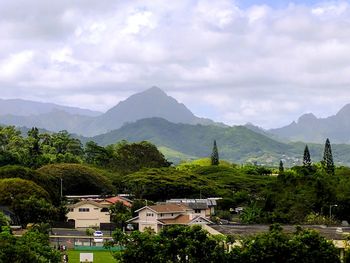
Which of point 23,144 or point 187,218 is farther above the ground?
point 23,144

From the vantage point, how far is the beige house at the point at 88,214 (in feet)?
203

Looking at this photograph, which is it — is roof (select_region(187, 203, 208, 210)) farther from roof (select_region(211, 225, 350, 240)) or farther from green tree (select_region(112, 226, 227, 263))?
green tree (select_region(112, 226, 227, 263))

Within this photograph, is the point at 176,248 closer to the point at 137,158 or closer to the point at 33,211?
the point at 33,211

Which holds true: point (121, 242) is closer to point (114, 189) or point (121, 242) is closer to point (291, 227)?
point (291, 227)

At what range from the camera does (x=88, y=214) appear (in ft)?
205

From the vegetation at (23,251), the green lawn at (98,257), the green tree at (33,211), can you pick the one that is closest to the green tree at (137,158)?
the green tree at (33,211)

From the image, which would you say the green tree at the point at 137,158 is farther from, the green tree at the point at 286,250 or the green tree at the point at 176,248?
the green tree at the point at 286,250

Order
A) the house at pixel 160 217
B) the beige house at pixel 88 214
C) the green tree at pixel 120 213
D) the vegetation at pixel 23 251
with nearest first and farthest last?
the vegetation at pixel 23 251 < the house at pixel 160 217 < the green tree at pixel 120 213 < the beige house at pixel 88 214

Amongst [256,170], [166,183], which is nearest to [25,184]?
[166,183]

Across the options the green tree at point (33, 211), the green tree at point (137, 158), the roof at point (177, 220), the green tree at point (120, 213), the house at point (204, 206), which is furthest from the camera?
the green tree at point (137, 158)

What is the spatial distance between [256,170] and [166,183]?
3446cm

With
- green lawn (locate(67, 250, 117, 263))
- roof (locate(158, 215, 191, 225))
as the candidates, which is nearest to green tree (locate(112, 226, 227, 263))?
green lawn (locate(67, 250, 117, 263))

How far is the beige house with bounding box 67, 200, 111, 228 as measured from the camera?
61969 mm

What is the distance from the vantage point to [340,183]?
61.6 meters
